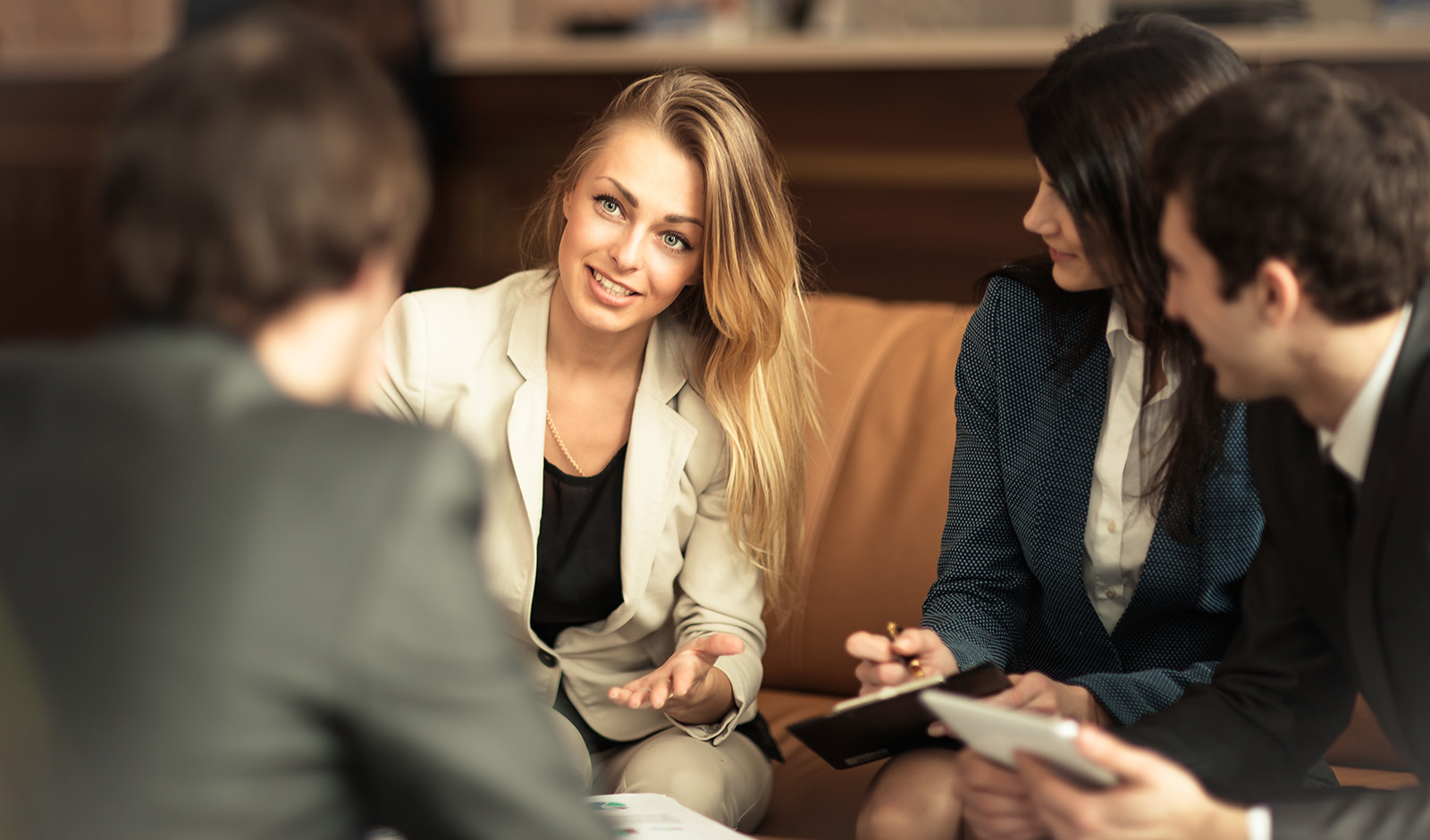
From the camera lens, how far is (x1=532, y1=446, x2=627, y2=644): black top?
1728 millimetres

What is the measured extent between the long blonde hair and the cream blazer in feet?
0.16

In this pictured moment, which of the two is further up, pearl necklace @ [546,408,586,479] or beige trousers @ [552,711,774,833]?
pearl necklace @ [546,408,586,479]

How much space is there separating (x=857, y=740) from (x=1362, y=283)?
2.15ft

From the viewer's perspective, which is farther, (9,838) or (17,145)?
(17,145)

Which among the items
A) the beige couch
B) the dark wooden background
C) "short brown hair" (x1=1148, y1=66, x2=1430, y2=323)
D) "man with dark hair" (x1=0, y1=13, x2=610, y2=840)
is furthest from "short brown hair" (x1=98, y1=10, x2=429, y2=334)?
the dark wooden background

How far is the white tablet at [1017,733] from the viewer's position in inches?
38.9

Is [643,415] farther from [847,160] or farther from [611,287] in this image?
[847,160]

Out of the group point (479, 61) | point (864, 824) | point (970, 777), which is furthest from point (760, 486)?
point (479, 61)

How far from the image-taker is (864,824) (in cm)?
144

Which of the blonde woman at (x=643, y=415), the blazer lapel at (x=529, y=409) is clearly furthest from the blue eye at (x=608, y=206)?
the blazer lapel at (x=529, y=409)

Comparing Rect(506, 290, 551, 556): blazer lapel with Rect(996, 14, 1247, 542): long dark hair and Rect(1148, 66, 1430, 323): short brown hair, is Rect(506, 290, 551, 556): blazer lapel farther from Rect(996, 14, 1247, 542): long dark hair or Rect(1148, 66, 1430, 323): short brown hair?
Rect(1148, 66, 1430, 323): short brown hair

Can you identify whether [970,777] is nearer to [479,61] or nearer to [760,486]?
[760,486]

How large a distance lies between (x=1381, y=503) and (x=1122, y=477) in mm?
464

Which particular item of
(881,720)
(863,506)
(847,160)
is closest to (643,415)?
(863,506)
